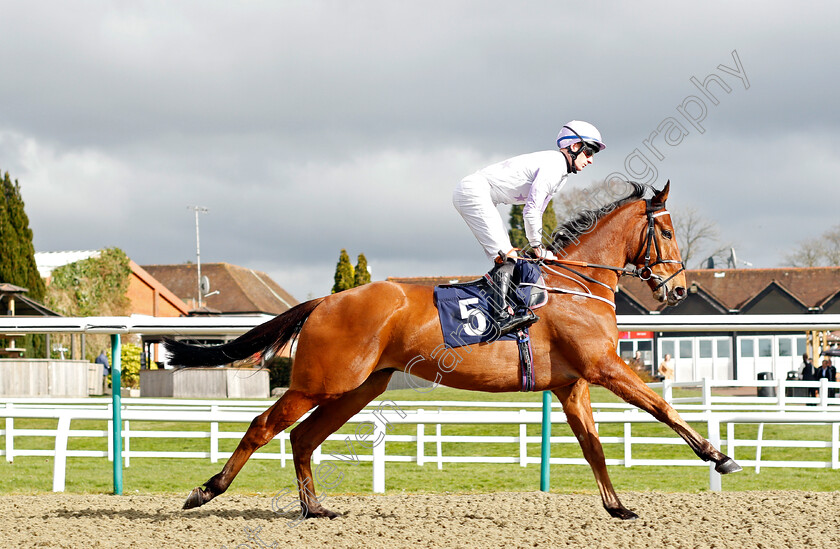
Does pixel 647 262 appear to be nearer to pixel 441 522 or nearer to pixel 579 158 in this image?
pixel 579 158

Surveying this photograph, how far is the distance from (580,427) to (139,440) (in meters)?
10.5

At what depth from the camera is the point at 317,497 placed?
5258mm

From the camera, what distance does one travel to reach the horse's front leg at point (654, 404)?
4.68 meters

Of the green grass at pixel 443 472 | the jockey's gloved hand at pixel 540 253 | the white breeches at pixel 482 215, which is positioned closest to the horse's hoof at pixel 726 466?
the jockey's gloved hand at pixel 540 253

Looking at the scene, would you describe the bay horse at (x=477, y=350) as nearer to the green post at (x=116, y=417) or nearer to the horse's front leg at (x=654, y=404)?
the horse's front leg at (x=654, y=404)

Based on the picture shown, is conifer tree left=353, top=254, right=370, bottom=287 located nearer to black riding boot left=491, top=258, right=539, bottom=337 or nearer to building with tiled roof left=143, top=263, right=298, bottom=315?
building with tiled roof left=143, top=263, right=298, bottom=315

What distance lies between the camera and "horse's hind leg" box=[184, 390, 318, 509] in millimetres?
4918

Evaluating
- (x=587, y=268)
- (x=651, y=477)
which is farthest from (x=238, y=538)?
(x=651, y=477)

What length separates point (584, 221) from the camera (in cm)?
537

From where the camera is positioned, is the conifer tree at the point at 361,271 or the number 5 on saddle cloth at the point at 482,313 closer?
the number 5 on saddle cloth at the point at 482,313

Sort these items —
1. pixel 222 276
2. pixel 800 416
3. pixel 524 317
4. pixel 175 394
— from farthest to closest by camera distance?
pixel 222 276 < pixel 175 394 < pixel 800 416 < pixel 524 317

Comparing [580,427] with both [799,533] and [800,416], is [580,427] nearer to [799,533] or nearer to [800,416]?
[799,533]

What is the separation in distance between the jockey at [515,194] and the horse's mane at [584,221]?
167 mm

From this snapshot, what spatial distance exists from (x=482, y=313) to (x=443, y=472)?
5.90 meters
